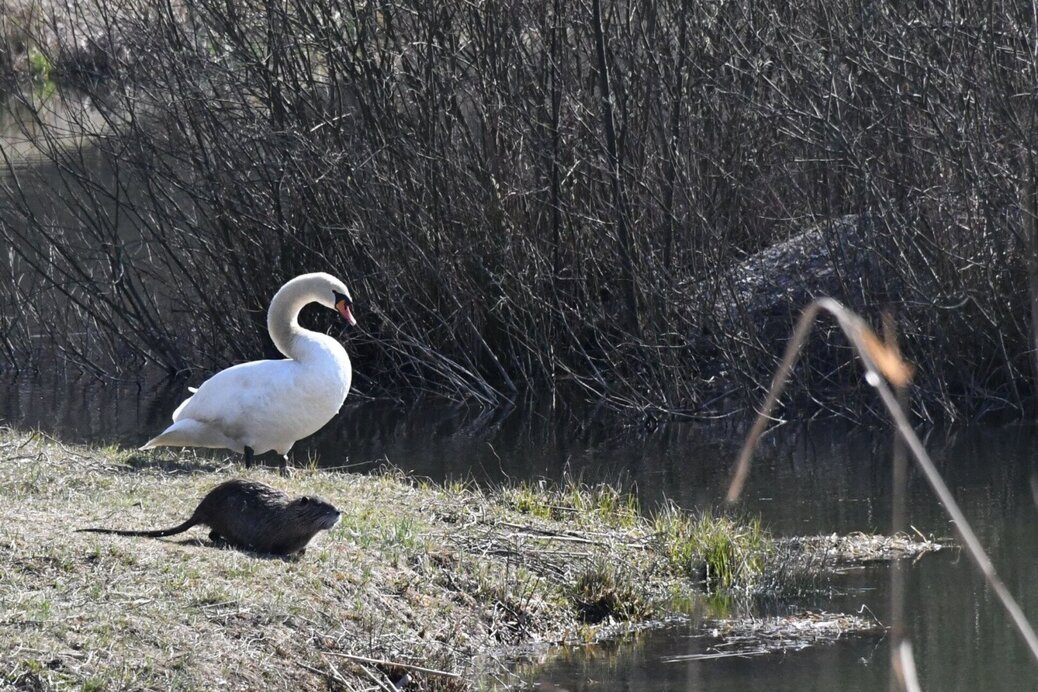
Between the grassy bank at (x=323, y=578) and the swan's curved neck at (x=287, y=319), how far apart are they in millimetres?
855

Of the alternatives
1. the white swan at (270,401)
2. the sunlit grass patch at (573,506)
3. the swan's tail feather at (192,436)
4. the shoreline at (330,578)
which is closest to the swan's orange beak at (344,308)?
the white swan at (270,401)

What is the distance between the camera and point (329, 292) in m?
9.74

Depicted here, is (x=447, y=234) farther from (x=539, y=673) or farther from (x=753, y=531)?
(x=539, y=673)

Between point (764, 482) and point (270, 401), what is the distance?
401cm

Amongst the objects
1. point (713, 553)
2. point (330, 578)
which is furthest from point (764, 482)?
point (330, 578)

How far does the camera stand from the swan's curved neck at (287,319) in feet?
29.9

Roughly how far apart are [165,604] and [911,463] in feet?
24.0

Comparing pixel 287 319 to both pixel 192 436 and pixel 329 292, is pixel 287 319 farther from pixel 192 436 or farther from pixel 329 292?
pixel 192 436

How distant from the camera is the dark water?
6398mm

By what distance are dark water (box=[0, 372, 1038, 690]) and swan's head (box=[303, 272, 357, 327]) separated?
191cm

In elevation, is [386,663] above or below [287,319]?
below

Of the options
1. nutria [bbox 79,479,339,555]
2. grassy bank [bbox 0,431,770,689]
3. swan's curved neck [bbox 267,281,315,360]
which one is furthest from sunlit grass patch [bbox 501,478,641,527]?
nutria [bbox 79,479,339,555]

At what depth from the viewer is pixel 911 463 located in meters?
11.5

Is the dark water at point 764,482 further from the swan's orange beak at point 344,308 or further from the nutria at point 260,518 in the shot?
the swan's orange beak at point 344,308
